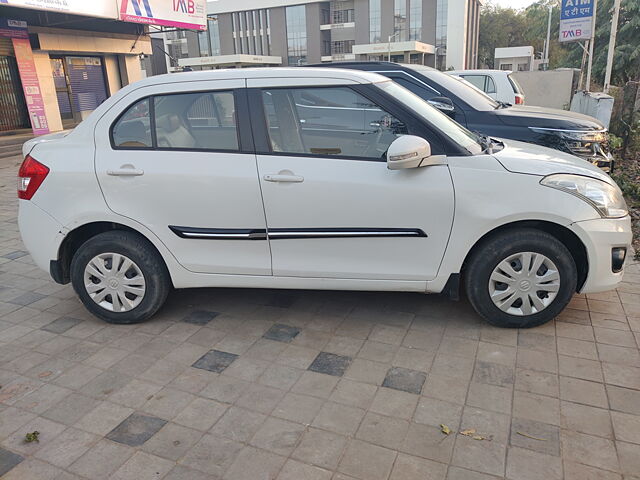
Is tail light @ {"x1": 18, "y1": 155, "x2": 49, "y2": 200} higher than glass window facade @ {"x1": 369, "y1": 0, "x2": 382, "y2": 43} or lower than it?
lower

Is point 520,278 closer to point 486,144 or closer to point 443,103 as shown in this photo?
point 486,144

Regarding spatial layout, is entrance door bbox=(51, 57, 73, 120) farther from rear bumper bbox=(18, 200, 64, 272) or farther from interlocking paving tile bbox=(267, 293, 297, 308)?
interlocking paving tile bbox=(267, 293, 297, 308)

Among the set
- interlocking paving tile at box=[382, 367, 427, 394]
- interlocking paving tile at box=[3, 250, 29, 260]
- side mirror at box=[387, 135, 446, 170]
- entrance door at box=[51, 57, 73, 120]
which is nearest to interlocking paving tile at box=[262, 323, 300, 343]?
interlocking paving tile at box=[382, 367, 427, 394]

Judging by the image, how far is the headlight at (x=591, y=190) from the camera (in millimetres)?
3398

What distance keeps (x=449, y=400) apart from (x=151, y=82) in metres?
2.96

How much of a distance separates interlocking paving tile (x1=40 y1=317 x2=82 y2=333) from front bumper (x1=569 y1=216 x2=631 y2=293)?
12.2 feet

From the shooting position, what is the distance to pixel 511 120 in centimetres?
635

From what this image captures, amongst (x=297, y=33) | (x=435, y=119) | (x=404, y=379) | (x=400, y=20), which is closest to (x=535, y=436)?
(x=404, y=379)

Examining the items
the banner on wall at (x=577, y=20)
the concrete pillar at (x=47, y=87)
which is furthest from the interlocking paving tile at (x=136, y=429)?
the banner on wall at (x=577, y=20)

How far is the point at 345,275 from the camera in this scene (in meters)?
3.62

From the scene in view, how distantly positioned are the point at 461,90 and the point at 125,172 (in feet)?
15.7

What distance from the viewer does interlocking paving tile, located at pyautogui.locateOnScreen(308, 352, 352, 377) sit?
3236mm

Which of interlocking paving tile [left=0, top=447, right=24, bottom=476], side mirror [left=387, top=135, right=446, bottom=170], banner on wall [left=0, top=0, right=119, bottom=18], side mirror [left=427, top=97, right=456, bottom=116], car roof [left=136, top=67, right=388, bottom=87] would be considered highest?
banner on wall [left=0, top=0, right=119, bottom=18]

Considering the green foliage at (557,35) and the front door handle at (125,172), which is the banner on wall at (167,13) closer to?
the front door handle at (125,172)
